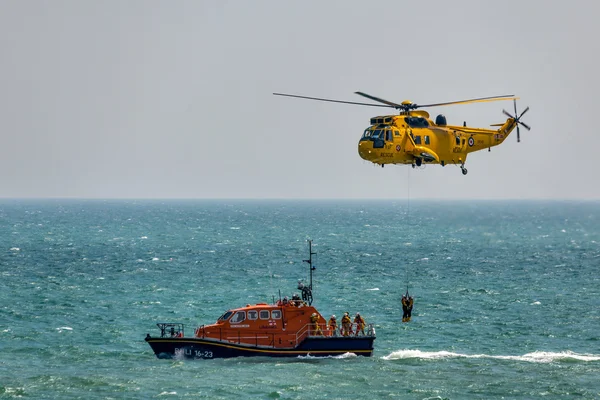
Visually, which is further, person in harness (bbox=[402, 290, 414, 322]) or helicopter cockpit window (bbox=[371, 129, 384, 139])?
person in harness (bbox=[402, 290, 414, 322])

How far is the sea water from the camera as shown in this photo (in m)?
44.8

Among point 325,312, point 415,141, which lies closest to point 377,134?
point 415,141

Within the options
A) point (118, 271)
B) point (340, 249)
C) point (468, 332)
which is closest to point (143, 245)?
point (340, 249)

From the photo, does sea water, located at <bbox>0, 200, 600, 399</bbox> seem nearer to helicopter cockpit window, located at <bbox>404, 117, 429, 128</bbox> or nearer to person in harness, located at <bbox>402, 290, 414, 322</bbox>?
person in harness, located at <bbox>402, 290, 414, 322</bbox>

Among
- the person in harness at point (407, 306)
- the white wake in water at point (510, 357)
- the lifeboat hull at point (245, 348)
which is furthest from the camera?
the white wake in water at point (510, 357)

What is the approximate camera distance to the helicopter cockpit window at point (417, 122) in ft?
150

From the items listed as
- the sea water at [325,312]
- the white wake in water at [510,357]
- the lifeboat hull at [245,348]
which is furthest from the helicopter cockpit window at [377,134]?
the white wake in water at [510,357]

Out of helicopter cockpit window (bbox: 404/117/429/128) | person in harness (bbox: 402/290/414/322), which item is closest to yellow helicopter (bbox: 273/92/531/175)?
helicopter cockpit window (bbox: 404/117/429/128)

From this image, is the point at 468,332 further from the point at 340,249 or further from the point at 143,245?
the point at 143,245

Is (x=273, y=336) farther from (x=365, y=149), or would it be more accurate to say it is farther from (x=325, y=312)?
(x=325, y=312)

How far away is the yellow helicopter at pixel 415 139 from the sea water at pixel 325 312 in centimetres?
1043

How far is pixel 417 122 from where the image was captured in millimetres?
45938

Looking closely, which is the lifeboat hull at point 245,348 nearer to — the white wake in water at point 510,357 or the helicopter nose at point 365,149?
the white wake in water at point 510,357

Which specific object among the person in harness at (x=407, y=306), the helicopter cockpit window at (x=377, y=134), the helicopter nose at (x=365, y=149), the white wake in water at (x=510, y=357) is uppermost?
the helicopter cockpit window at (x=377, y=134)
